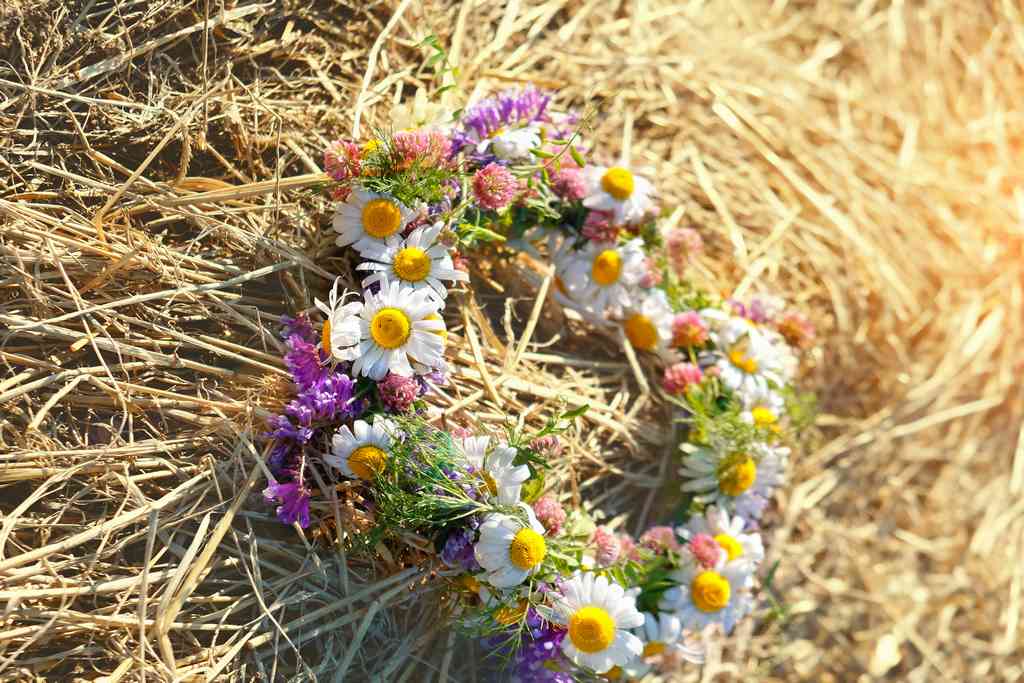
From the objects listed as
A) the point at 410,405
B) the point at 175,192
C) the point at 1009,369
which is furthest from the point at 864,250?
the point at 175,192

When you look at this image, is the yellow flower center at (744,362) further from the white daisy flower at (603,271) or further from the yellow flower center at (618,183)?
the yellow flower center at (618,183)

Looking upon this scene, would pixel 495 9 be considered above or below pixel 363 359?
above

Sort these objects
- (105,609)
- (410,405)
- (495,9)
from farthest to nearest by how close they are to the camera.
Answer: (495,9), (410,405), (105,609)

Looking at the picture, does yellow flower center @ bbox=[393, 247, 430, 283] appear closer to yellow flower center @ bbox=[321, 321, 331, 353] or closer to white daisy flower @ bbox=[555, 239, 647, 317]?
yellow flower center @ bbox=[321, 321, 331, 353]

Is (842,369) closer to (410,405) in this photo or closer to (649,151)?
(649,151)

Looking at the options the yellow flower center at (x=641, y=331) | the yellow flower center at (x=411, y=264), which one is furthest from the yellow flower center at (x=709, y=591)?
the yellow flower center at (x=411, y=264)

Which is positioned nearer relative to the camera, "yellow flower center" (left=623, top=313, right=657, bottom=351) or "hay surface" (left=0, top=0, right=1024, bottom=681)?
"hay surface" (left=0, top=0, right=1024, bottom=681)

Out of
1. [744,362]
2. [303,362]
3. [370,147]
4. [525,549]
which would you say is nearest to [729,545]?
[744,362]

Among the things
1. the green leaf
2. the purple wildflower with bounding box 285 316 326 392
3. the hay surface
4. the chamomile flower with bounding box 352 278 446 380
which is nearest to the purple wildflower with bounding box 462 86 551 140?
the green leaf
